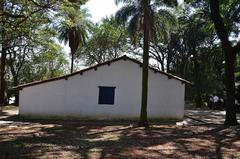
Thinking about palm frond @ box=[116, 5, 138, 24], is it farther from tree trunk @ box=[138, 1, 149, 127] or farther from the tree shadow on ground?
the tree shadow on ground

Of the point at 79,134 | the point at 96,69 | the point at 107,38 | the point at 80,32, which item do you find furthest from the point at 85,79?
the point at 107,38

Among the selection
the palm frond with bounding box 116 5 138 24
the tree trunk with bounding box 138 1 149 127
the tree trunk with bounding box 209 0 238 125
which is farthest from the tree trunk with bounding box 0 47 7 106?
the tree trunk with bounding box 209 0 238 125

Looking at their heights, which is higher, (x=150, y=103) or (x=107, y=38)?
(x=107, y=38)

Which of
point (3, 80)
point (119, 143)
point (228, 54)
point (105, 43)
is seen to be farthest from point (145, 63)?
point (105, 43)

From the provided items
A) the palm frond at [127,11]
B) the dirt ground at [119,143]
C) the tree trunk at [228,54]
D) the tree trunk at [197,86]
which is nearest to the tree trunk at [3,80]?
the palm frond at [127,11]

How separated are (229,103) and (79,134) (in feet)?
28.3

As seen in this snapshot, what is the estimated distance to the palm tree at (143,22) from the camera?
2135cm

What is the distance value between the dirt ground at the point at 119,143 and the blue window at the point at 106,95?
677 cm

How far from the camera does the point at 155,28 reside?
22.6 metres

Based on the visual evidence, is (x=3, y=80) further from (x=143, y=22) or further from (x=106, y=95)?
(x=143, y=22)

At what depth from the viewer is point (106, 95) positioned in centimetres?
2688

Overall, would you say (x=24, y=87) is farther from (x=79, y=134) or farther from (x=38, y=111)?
(x=79, y=134)

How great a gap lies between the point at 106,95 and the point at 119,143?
38.5 feet

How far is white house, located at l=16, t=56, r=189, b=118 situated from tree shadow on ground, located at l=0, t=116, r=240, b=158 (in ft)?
20.6
